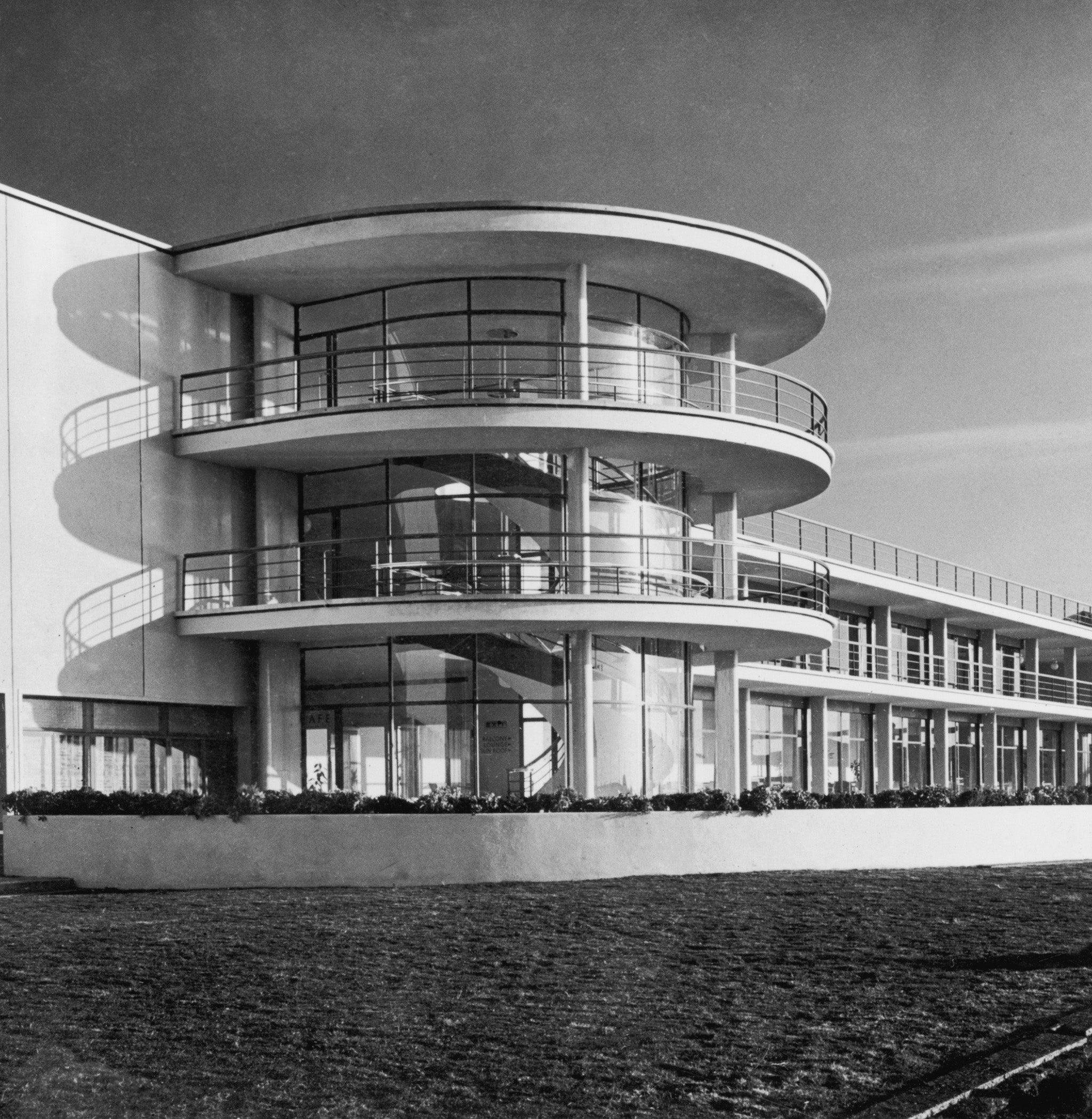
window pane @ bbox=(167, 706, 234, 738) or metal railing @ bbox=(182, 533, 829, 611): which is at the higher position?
metal railing @ bbox=(182, 533, 829, 611)

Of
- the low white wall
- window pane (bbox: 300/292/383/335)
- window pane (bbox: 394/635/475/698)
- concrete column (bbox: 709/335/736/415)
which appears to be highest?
window pane (bbox: 300/292/383/335)

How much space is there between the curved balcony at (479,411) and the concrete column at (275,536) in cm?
46

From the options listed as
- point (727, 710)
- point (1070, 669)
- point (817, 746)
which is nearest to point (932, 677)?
point (817, 746)

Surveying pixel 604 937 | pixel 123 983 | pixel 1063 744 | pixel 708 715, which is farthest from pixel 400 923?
pixel 1063 744

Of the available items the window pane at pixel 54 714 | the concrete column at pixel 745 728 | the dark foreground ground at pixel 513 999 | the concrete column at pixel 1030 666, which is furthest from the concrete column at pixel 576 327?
the concrete column at pixel 1030 666

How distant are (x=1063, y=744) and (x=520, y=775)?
39722mm

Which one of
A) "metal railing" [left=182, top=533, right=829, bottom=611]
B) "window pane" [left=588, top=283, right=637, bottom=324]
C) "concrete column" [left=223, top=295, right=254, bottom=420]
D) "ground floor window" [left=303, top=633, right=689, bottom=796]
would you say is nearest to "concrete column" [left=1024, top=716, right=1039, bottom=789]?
"metal railing" [left=182, top=533, right=829, bottom=611]

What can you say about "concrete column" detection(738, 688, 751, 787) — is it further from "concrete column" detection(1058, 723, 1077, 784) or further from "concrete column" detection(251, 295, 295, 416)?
"concrete column" detection(1058, 723, 1077, 784)

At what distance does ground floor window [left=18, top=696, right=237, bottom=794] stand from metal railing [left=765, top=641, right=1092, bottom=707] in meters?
16.0

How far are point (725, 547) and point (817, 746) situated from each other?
14702 mm

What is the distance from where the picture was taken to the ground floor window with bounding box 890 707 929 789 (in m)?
48.5

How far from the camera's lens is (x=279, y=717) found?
27.7 m

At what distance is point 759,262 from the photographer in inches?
1064

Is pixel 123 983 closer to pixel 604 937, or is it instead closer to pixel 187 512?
pixel 604 937
